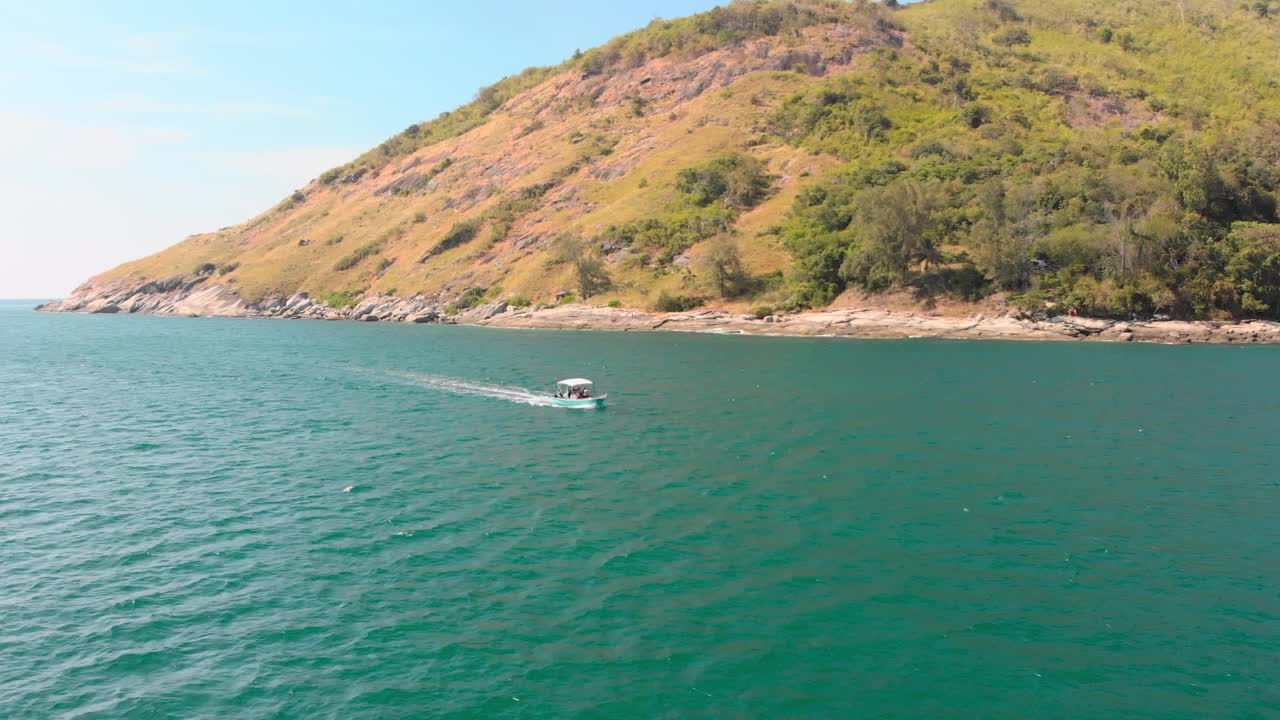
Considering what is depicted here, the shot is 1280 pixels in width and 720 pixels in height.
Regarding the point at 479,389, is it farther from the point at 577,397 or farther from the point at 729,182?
the point at 729,182

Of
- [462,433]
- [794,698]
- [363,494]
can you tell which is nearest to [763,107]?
[462,433]

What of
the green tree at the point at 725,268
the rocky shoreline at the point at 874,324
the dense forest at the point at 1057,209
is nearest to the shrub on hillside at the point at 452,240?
the rocky shoreline at the point at 874,324

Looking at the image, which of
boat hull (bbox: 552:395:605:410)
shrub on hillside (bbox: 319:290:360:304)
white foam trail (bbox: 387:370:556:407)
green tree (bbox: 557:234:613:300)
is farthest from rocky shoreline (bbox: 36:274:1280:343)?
boat hull (bbox: 552:395:605:410)

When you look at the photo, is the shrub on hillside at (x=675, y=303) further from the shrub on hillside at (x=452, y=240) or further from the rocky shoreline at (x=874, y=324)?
the shrub on hillside at (x=452, y=240)

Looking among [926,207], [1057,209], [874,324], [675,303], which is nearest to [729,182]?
[675,303]

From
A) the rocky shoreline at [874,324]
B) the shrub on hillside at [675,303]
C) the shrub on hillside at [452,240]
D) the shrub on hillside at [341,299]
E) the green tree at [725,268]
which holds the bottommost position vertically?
the rocky shoreline at [874,324]

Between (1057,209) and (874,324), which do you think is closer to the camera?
(874,324)

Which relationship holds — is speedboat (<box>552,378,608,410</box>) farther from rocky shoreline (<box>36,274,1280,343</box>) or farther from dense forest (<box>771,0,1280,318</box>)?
dense forest (<box>771,0,1280,318</box>)
